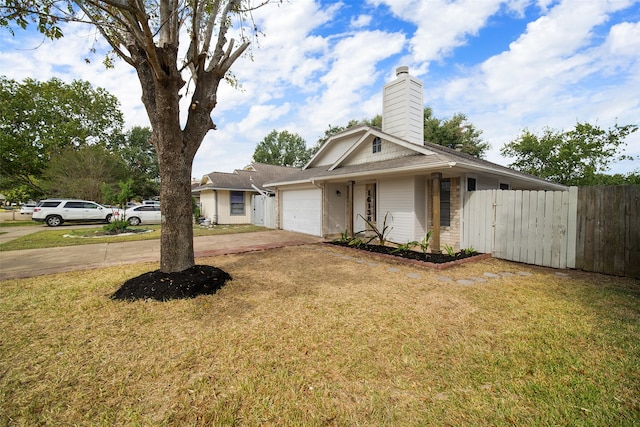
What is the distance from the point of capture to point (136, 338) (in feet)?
9.98

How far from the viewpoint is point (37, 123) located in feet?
89.9

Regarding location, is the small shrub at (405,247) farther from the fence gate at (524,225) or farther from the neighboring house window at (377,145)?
the neighboring house window at (377,145)

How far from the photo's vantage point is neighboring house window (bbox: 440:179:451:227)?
8172 millimetres

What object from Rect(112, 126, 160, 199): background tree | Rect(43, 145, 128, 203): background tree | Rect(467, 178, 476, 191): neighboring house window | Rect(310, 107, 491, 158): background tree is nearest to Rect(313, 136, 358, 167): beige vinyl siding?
Rect(467, 178, 476, 191): neighboring house window

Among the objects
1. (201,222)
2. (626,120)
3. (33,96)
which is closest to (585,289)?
(201,222)

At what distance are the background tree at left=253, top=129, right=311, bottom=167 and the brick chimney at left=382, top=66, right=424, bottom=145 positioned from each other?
34.9 meters

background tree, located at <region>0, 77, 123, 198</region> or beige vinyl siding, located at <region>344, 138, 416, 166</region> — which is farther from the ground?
background tree, located at <region>0, 77, 123, 198</region>

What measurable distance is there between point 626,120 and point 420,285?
26204 mm

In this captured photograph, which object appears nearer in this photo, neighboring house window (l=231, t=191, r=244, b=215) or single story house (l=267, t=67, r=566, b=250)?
single story house (l=267, t=67, r=566, b=250)

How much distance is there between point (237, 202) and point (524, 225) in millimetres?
16435

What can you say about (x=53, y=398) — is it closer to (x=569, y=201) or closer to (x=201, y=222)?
(x=569, y=201)

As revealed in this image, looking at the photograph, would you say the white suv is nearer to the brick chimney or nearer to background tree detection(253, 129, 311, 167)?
the brick chimney

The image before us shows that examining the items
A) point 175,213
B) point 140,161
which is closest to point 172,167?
point 175,213

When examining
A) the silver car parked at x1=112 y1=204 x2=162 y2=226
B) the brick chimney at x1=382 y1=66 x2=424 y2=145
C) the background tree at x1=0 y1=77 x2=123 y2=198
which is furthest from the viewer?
the background tree at x1=0 y1=77 x2=123 y2=198
